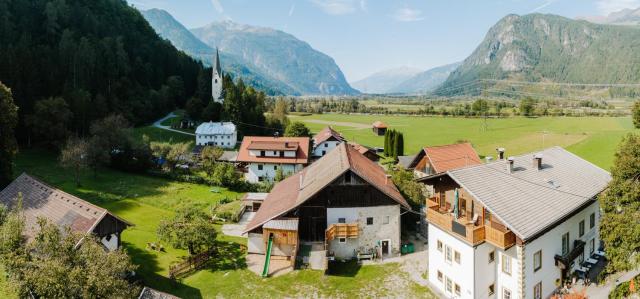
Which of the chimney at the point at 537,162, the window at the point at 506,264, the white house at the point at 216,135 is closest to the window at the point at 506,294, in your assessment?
the window at the point at 506,264

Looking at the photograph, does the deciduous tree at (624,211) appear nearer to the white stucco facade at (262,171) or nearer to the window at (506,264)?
the window at (506,264)

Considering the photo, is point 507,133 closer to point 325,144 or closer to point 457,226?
point 325,144

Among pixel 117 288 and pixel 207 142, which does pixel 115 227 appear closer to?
pixel 117 288

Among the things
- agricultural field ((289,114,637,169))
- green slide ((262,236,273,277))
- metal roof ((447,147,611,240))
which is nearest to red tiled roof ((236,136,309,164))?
agricultural field ((289,114,637,169))

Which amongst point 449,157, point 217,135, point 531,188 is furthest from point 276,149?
point 531,188

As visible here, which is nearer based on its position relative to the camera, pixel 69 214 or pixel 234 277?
pixel 69 214

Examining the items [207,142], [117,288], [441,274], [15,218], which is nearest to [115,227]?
[15,218]
